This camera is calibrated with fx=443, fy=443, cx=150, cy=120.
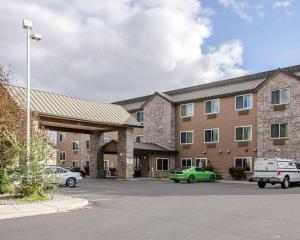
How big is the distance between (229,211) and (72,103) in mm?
24381

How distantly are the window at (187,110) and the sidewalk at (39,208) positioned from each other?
99.3ft

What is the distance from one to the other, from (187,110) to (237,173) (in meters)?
9.75

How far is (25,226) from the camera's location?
11945 millimetres

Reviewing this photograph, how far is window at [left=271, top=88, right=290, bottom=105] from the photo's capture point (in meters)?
38.3

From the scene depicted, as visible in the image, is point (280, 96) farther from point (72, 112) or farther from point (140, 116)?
point (140, 116)

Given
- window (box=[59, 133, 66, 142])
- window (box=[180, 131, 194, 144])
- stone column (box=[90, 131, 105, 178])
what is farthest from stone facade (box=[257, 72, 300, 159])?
Answer: window (box=[59, 133, 66, 142])

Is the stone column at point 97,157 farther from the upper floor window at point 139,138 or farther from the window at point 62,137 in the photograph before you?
the window at point 62,137

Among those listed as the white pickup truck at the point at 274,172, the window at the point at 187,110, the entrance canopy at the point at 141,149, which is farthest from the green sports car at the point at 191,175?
the window at the point at 187,110

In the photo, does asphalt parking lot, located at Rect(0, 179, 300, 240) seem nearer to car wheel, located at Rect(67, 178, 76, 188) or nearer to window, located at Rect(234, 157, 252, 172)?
car wheel, located at Rect(67, 178, 76, 188)

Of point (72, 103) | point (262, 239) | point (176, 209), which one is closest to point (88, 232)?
point (262, 239)

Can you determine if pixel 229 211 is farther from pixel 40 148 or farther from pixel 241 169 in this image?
pixel 241 169

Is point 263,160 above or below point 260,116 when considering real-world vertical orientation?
below

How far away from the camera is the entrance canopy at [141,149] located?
A: 146ft

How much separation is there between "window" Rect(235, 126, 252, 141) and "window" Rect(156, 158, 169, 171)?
9161 millimetres
